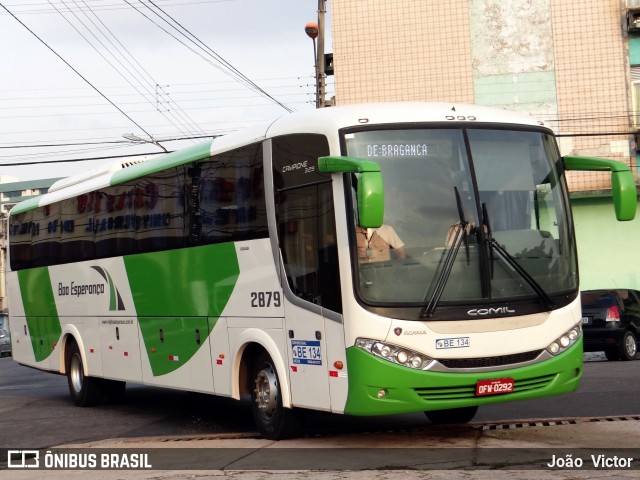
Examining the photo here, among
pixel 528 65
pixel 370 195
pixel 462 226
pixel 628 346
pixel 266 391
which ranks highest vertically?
pixel 528 65

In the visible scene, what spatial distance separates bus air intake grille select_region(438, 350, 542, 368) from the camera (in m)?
9.94

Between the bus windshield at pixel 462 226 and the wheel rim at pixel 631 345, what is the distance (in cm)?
1215

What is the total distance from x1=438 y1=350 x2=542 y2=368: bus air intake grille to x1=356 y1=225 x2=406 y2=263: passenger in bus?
1.04 meters

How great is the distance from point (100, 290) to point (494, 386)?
7559 mm

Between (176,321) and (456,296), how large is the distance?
4.65 metres

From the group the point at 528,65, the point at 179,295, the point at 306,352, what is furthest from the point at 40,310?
the point at 528,65

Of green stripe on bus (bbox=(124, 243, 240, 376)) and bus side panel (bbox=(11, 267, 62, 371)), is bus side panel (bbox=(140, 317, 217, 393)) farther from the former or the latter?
bus side panel (bbox=(11, 267, 62, 371))

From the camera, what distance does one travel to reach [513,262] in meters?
10.2

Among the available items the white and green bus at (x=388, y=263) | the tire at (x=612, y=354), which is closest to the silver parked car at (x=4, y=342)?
the tire at (x=612, y=354)

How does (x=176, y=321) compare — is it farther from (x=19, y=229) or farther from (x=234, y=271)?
(x=19, y=229)

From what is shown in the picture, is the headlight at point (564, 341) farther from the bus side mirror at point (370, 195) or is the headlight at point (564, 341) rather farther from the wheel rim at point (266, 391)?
the wheel rim at point (266, 391)

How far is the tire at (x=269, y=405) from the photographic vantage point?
11.1m

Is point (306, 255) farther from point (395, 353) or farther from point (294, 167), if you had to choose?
point (395, 353)

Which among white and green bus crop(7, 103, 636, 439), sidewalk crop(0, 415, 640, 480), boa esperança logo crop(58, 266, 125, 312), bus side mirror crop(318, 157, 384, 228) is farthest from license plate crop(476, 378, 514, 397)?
boa esperança logo crop(58, 266, 125, 312)
